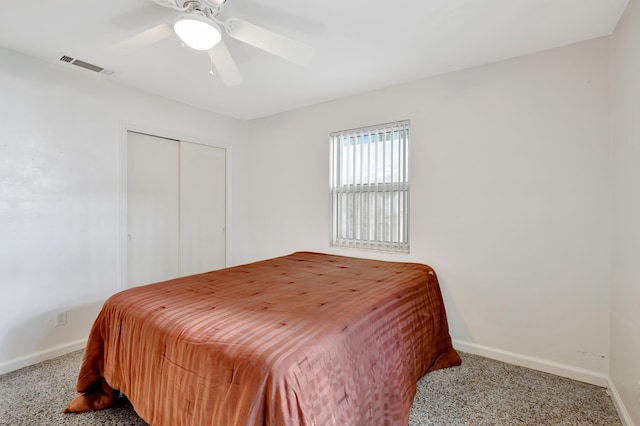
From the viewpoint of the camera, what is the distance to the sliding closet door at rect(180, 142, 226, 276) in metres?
3.52

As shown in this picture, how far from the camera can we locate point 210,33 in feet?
5.27

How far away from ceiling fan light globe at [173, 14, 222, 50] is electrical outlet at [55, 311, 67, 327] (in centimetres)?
245

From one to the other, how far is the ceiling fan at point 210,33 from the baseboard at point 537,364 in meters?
2.54

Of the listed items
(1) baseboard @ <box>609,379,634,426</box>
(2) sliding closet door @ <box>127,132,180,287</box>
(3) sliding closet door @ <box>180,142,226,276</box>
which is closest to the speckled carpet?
(1) baseboard @ <box>609,379,634,426</box>

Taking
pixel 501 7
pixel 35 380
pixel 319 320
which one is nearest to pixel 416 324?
pixel 319 320

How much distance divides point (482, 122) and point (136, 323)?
2810 millimetres

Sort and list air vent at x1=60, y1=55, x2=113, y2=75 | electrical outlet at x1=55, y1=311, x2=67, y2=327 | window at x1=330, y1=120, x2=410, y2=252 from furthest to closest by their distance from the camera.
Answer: window at x1=330, y1=120, x2=410, y2=252, electrical outlet at x1=55, y1=311, x2=67, y2=327, air vent at x1=60, y1=55, x2=113, y2=75

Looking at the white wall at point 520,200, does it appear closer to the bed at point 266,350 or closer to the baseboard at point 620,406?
the baseboard at point 620,406

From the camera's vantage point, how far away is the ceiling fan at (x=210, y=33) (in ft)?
5.11

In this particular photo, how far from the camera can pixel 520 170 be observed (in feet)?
7.66

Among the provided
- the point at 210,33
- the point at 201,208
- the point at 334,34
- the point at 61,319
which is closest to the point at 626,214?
the point at 334,34

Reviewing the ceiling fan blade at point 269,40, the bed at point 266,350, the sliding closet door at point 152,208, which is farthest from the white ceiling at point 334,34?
the bed at point 266,350

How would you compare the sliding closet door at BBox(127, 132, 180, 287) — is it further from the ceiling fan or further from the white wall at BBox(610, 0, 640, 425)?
the white wall at BBox(610, 0, 640, 425)

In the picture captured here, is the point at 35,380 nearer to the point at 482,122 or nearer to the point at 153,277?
the point at 153,277
